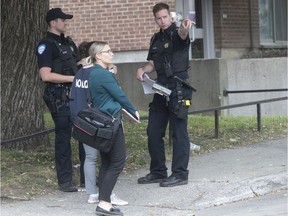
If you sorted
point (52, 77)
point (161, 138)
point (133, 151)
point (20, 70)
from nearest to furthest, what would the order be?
→ point (52, 77), point (161, 138), point (20, 70), point (133, 151)

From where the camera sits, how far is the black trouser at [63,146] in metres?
8.14

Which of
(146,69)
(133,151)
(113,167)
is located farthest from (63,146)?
(133,151)

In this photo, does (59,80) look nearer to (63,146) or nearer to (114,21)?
(63,146)

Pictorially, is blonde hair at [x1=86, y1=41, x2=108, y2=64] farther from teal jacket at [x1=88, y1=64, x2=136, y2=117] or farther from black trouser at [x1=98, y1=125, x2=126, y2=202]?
black trouser at [x1=98, y1=125, x2=126, y2=202]

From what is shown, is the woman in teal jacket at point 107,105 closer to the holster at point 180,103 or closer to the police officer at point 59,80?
the police officer at point 59,80

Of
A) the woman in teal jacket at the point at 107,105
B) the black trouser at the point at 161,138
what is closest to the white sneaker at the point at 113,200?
the woman in teal jacket at the point at 107,105

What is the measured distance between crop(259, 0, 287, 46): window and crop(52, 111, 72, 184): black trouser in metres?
11.3

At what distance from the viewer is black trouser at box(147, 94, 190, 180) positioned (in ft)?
27.2

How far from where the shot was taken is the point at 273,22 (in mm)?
19266

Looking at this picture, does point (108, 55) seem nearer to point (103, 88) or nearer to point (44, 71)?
point (103, 88)

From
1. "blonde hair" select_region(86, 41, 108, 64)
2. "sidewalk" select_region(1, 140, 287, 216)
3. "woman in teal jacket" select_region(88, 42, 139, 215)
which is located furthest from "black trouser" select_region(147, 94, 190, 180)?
"blonde hair" select_region(86, 41, 108, 64)

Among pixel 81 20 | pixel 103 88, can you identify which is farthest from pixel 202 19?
pixel 103 88

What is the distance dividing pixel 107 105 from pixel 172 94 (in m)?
1.32

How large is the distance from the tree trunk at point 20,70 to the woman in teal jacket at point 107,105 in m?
2.67
